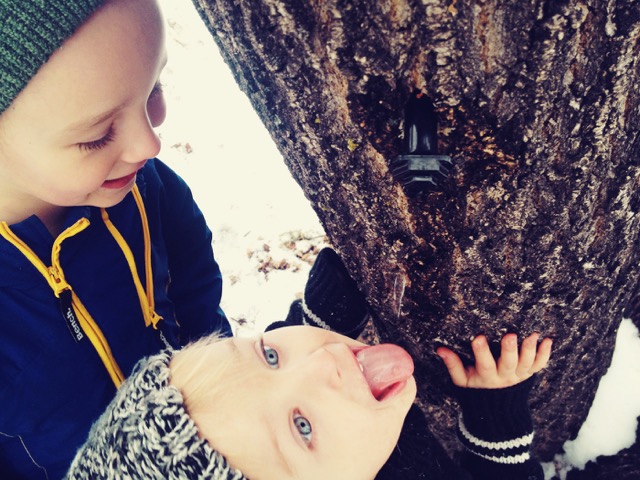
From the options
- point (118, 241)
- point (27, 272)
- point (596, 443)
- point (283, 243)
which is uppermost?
point (27, 272)

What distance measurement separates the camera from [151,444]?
110 centimetres

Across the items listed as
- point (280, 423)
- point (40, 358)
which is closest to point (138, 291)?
point (40, 358)

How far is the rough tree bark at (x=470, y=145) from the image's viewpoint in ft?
2.91

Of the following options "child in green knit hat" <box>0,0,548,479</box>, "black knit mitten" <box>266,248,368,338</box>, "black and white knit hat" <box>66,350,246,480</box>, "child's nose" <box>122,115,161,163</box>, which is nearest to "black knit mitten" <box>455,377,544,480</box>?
"child in green knit hat" <box>0,0,548,479</box>

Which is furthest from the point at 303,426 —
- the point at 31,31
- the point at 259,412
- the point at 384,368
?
the point at 31,31

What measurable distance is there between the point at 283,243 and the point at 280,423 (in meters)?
2.66

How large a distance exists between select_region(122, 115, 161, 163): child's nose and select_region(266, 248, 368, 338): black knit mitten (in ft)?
2.87

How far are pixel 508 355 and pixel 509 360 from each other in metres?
0.02

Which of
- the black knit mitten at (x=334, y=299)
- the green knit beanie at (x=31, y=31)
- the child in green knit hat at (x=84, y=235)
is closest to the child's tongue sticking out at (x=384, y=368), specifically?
the child in green knit hat at (x=84, y=235)

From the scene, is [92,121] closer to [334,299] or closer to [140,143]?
[140,143]

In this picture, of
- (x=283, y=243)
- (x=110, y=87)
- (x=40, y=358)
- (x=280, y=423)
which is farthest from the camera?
(x=283, y=243)

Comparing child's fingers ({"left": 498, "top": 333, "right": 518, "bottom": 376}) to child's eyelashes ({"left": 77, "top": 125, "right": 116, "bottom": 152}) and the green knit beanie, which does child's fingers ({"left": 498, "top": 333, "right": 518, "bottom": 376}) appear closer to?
child's eyelashes ({"left": 77, "top": 125, "right": 116, "bottom": 152})

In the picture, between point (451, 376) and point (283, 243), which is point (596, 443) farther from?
point (283, 243)

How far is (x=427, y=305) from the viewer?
4.86 feet
